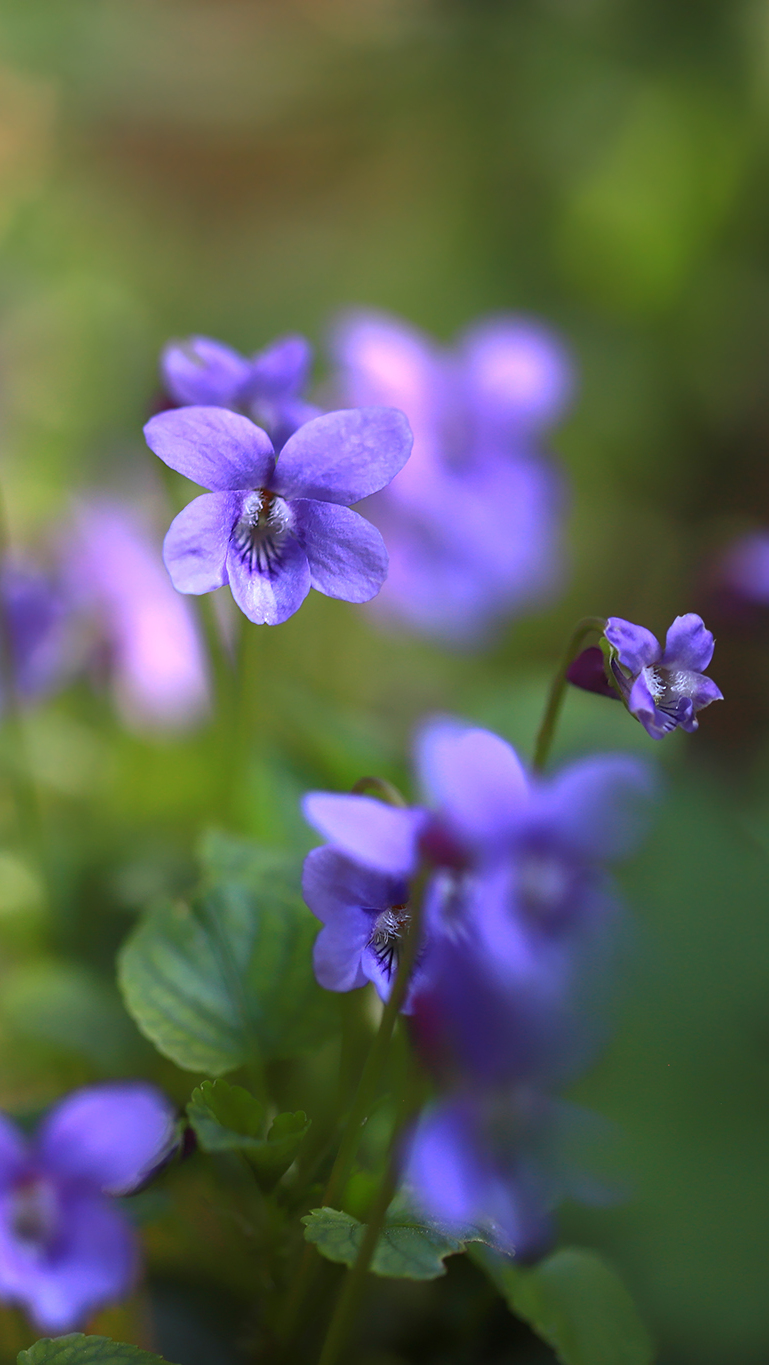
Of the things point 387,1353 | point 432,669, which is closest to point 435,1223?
point 387,1353

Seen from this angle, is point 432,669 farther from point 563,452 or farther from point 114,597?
point 114,597

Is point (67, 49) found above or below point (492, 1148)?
above

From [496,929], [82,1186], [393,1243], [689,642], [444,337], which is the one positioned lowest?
[82,1186]

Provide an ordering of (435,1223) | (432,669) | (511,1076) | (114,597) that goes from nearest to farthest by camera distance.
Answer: (511,1076), (435,1223), (114,597), (432,669)

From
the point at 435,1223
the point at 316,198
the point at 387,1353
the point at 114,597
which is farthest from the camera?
the point at 316,198

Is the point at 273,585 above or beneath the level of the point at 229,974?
above

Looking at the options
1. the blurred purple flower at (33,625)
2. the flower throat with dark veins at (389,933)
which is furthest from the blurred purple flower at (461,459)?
the flower throat with dark veins at (389,933)

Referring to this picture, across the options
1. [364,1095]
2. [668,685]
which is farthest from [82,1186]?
[668,685]

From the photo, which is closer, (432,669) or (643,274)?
(432,669)

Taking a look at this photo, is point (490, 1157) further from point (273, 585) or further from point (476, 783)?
point (273, 585)
